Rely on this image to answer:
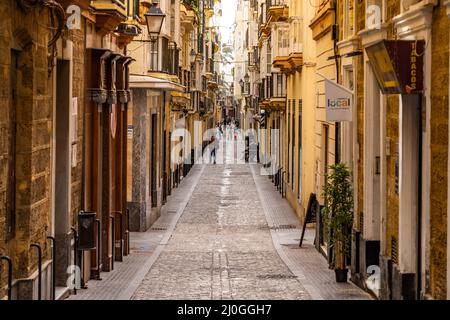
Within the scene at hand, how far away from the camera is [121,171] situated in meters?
20.3

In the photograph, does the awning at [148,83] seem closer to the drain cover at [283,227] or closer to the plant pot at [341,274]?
the drain cover at [283,227]

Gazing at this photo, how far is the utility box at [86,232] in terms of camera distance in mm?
14758

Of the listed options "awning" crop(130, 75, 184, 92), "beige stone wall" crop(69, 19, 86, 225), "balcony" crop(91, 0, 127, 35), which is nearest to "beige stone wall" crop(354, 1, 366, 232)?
"balcony" crop(91, 0, 127, 35)

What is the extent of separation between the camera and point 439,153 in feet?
33.4

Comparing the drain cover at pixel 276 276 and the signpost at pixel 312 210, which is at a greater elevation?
the signpost at pixel 312 210

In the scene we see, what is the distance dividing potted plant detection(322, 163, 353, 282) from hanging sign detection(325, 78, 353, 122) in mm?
835

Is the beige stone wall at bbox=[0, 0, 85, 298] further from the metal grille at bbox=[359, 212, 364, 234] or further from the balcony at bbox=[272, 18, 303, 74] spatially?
the balcony at bbox=[272, 18, 303, 74]

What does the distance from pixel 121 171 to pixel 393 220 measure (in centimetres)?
835

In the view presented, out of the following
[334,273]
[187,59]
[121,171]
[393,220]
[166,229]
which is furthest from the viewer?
[187,59]

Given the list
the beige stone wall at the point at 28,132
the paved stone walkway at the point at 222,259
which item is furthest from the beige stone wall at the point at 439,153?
the beige stone wall at the point at 28,132

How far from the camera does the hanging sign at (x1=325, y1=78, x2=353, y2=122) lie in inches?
636

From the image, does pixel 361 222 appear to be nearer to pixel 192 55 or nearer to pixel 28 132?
pixel 28 132

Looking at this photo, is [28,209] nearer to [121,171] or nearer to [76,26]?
[76,26]
